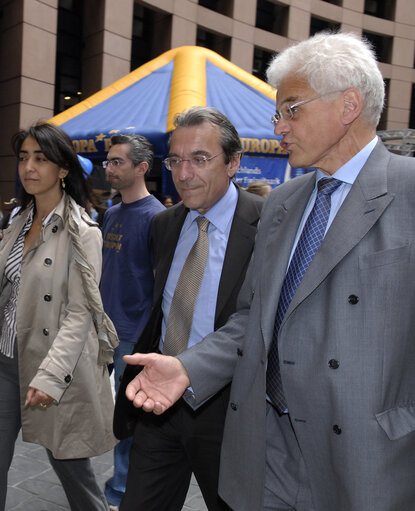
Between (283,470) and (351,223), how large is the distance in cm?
97

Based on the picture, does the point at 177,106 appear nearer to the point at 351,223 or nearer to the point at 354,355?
the point at 351,223

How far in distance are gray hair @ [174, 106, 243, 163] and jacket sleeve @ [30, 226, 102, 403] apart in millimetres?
847

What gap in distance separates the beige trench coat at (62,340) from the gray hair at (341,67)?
1.57 metres

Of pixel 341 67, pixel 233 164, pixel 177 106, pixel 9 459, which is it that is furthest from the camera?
pixel 177 106

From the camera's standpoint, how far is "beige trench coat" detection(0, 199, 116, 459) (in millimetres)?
2764

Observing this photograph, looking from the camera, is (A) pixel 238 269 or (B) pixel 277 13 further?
(B) pixel 277 13

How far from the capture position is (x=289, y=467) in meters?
1.95

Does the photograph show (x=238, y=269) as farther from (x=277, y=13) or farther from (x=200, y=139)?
(x=277, y=13)

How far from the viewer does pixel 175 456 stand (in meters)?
2.44

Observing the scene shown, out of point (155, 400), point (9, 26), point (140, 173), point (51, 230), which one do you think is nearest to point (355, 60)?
point (155, 400)

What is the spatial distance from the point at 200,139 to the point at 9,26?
49.8ft

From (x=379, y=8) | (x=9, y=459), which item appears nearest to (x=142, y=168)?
(x=9, y=459)

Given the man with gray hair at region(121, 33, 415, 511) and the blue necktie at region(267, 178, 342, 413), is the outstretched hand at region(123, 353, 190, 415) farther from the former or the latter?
the blue necktie at region(267, 178, 342, 413)

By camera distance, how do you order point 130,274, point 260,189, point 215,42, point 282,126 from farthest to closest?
1. point 215,42
2. point 260,189
3. point 130,274
4. point 282,126
